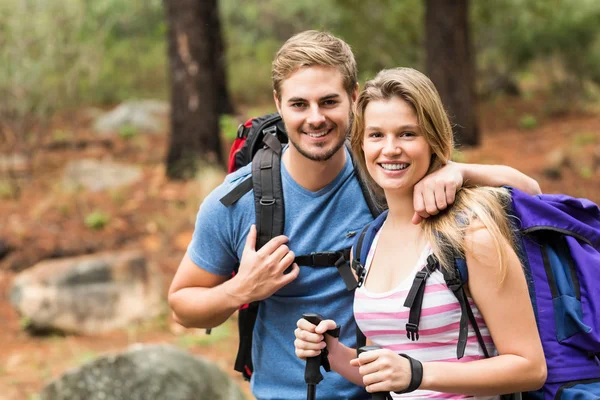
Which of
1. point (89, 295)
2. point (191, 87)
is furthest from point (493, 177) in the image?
point (191, 87)

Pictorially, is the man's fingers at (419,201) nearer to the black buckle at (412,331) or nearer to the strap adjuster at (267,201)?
the black buckle at (412,331)

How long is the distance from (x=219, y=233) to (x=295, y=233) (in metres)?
0.31

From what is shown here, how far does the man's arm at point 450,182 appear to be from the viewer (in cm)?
248

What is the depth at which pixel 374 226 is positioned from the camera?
280cm

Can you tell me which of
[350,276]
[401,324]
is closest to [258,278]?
[350,276]

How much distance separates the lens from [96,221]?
903 cm

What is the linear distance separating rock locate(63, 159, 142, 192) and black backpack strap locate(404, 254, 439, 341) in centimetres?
836

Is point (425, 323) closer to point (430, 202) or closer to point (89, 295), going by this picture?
point (430, 202)

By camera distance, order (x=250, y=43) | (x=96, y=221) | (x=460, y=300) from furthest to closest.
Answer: (x=250, y=43) → (x=96, y=221) → (x=460, y=300)

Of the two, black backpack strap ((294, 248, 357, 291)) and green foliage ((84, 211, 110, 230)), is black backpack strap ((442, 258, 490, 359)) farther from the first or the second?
green foliage ((84, 211, 110, 230))

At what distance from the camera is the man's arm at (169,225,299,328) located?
9.55 feet

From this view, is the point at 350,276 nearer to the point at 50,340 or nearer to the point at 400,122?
the point at 400,122

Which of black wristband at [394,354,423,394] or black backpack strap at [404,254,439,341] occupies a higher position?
black backpack strap at [404,254,439,341]

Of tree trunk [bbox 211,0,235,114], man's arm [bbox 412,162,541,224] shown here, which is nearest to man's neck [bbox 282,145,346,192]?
man's arm [bbox 412,162,541,224]
